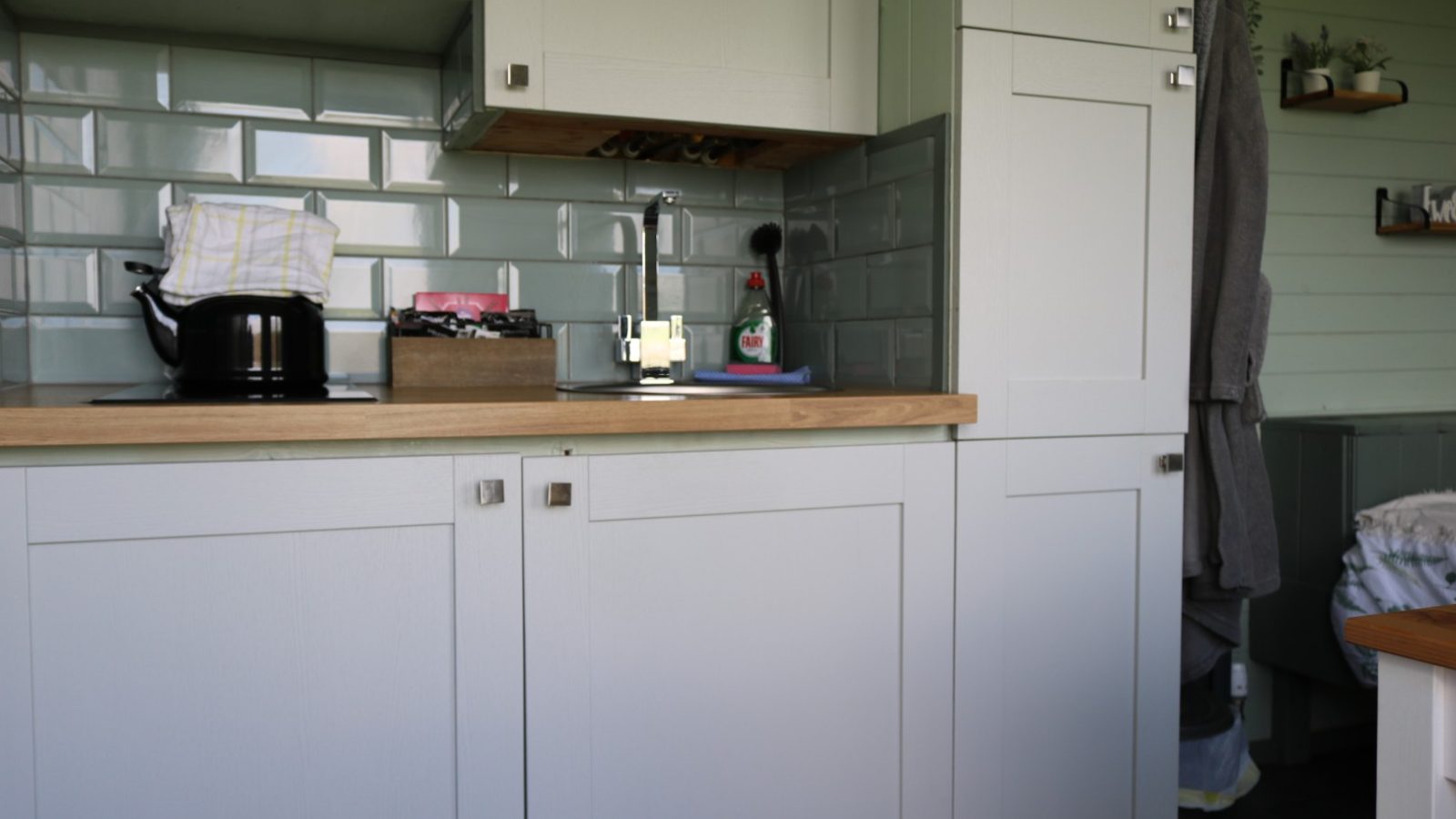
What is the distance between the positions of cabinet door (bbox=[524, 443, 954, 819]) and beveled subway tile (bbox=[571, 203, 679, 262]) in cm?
81

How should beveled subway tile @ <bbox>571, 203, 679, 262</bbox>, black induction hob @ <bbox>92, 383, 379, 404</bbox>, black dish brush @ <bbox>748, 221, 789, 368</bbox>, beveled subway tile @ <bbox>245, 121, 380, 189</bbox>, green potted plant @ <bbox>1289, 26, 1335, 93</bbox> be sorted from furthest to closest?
1. green potted plant @ <bbox>1289, 26, 1335, 93</bbox>
2. black dish brush @ <bbox>748, 221, 789, 368</bbox>
3. beveled subway tile @ <bbox>571, 203, 679, 262</bbox>
4. beveled subway tile @ <bbox>245, 121, 380, 189</bbox>
5. black induction hob @ <bbox>92, 383, 379, 404</bbox>

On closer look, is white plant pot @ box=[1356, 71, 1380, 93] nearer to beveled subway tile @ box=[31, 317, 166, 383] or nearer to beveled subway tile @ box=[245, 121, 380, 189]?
beveled subway tile @ box=[245, 121, 380, 189]

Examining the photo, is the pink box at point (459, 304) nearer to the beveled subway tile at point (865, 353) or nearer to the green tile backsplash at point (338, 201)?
the green tile backsplash at point (338, 201)

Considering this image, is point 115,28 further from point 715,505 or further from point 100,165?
point 715,505

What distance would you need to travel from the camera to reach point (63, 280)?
2.20 metres

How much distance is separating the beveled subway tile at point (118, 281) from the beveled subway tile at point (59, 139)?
0.15 metres

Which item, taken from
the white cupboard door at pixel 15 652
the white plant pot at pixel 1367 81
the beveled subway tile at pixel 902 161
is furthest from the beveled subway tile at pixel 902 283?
the white plant pot at pixel 1367 81

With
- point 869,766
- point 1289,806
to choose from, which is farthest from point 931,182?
point 1289,806

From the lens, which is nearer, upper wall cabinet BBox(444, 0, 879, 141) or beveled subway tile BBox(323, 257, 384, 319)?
upper wall cabinet BBox(444, 0, 879, 141)

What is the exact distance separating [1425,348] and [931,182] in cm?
212

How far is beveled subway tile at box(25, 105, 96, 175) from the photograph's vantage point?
2.17 m

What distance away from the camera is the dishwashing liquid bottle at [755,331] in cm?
261

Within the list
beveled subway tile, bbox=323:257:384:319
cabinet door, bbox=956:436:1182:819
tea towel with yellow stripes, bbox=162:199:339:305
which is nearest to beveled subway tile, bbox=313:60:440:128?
beveled subway tile, bbox=323:257:384:319

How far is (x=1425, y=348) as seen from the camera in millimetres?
3506
